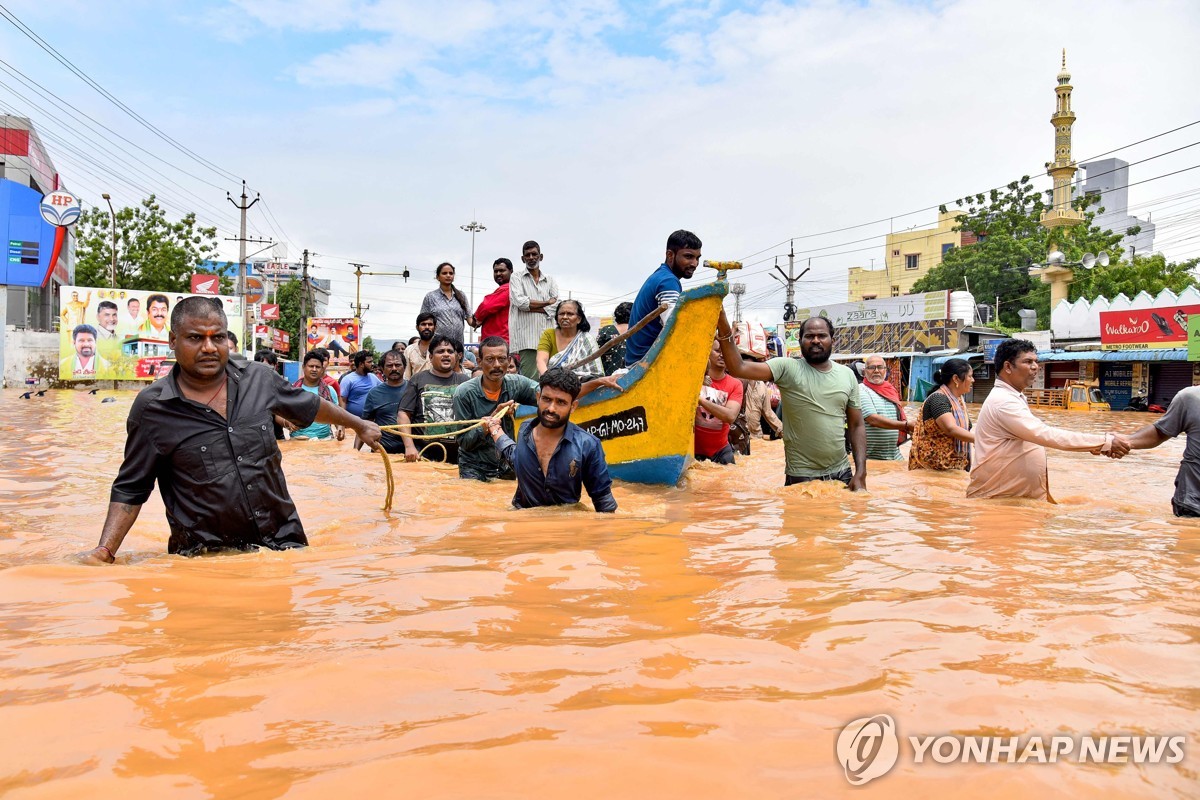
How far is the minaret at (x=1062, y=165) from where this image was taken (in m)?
39.6

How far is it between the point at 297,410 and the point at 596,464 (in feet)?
5.80

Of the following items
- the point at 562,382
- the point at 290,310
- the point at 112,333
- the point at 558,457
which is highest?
the point at 290,310

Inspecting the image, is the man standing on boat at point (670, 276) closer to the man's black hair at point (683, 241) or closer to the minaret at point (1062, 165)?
the man's black hair at point (683, 241)

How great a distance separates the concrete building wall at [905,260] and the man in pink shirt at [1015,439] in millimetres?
56907

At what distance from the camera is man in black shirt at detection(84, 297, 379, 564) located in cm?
351

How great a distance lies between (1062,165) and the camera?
131 feet

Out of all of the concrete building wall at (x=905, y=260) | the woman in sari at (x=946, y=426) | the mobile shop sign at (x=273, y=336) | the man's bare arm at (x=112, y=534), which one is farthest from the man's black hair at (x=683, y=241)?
the concrete building wall at (x=905, y=260)

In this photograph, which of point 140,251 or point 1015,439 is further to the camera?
point 140,251

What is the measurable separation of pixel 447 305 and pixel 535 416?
15.7 feet

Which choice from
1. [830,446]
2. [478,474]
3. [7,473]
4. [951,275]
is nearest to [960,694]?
[830,446]

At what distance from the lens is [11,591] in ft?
9.29

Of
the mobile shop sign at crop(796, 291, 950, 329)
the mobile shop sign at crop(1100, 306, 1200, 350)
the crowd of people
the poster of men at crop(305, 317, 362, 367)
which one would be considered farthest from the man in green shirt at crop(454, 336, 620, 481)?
the poster of men at crop(305, 317, 362, 367)

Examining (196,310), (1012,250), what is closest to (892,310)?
(1012,250)

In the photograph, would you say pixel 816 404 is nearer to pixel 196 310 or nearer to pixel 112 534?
pixel 196 310
